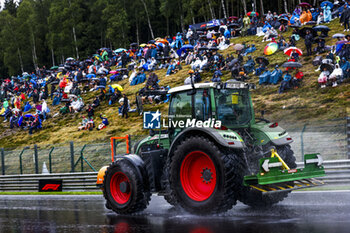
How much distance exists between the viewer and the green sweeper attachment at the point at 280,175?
730cm

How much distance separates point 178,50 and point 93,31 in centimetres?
5119

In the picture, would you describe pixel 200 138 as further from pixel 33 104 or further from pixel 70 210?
pixel 33 104

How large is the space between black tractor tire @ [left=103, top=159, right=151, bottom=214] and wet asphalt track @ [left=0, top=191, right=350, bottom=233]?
0.23 meters

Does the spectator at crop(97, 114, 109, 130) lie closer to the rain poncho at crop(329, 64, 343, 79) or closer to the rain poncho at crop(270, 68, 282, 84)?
the rain poncho at crop(270, 68, 282, 84)

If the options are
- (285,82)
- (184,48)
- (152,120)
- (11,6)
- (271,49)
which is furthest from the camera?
(11,6)

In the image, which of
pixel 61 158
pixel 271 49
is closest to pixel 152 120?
pixel 61 158

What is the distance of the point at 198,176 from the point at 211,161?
51 cm

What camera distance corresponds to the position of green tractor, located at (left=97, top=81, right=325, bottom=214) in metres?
7.49

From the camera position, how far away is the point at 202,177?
25.9 ft

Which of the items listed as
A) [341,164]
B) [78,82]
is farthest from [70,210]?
[78,82]

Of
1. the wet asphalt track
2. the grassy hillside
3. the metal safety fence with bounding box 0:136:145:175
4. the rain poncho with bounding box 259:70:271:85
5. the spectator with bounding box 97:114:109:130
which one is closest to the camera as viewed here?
the wet asphalt track

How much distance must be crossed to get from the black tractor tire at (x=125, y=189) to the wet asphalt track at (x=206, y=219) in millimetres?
228

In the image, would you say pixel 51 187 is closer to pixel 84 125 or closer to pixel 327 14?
pixel 84 125

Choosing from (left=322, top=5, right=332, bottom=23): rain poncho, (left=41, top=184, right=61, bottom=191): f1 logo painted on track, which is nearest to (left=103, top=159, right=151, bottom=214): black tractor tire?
(left=41, top=184, right=61, bottom=191): f1 logo painted on track
